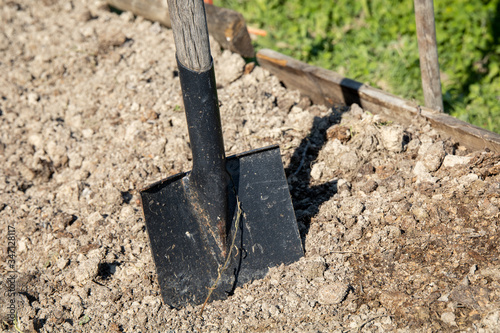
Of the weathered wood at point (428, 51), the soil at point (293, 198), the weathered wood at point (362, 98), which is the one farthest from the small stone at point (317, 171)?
the weathered wood at point (428, 51)

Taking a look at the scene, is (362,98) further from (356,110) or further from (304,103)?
(304,103)

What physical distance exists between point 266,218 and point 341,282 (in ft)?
1.82

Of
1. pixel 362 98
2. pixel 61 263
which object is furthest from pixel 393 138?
pixel 61 263

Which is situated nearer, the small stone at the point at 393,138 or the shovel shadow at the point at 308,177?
the shovel shadow at the point at 308,177

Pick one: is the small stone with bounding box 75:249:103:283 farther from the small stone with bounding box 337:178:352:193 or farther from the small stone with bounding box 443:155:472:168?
the small stone with bounding box 443:155:472:168

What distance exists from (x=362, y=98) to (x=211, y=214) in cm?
157

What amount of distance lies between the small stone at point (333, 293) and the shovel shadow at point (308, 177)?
379 millimetres

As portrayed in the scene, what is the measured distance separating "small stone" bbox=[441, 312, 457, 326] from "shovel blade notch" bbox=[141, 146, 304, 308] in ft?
2.72

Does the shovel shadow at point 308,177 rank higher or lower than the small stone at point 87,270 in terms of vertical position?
lower

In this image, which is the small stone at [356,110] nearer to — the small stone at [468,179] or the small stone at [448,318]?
the small stone at [468,179]

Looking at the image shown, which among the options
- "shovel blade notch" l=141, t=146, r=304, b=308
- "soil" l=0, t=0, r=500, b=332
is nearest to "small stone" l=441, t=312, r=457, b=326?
"soil" l=0, t=0, r=500, b=332

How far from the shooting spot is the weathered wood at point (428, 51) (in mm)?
3277

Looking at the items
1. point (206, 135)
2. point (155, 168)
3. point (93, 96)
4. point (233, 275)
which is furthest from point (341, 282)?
point (93, 96)

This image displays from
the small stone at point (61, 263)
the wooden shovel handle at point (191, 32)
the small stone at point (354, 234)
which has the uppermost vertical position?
the wooden shovel handle at point (191, 32)
